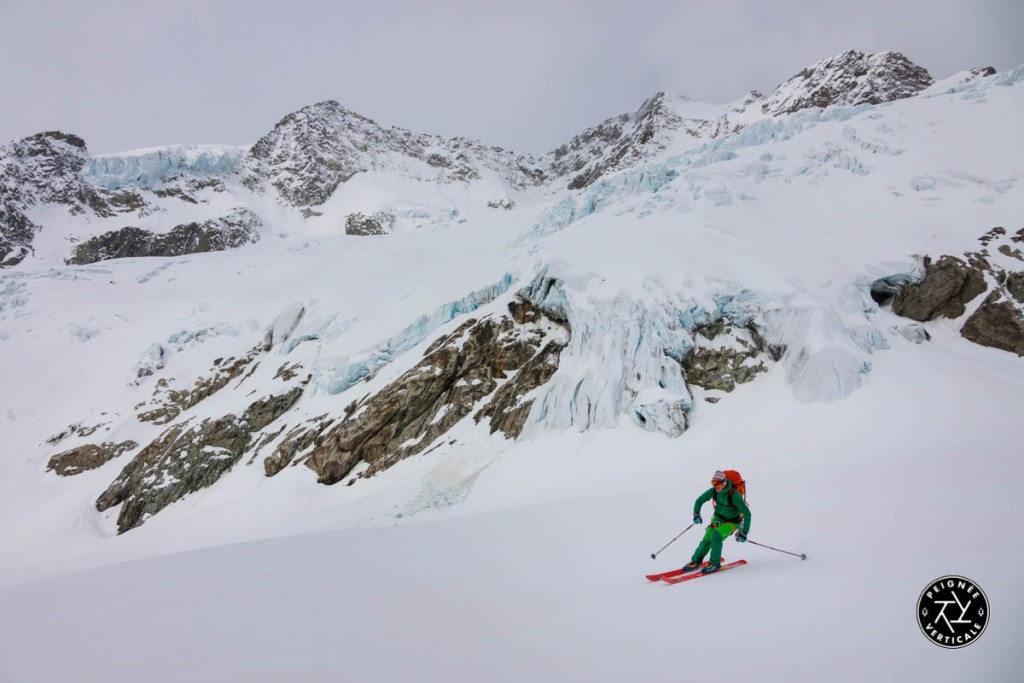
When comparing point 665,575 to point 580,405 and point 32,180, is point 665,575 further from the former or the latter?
point 32,180

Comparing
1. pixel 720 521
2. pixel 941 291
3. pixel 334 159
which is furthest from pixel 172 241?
pixel 941 291

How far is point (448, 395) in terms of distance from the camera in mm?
26297

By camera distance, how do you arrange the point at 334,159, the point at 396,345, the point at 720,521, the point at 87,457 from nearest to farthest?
the point at 720,521, the point at 396,345, the point at 87,457, the point at 334,159

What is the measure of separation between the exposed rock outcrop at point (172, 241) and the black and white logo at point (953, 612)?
115 meters

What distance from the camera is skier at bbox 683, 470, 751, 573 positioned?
6.90m

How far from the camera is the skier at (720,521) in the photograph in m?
6.90

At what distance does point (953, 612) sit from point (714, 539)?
10.2 ft

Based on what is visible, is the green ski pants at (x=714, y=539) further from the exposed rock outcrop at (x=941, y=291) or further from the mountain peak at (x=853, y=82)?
the mountain peak at (x=853, y=82)

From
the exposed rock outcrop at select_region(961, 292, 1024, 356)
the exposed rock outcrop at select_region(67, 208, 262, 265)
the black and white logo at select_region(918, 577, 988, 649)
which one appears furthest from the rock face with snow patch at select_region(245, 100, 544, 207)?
the black and white logo at select_region(918, 577, 988, 649)

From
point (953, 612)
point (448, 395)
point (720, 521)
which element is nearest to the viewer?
point (953, 612)

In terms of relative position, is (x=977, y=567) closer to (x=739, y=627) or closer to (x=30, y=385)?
(x=739, y=627)

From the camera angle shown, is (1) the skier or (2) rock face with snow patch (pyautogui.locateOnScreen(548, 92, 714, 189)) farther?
(2) rock face with snow patch (pyautogui.locateOnScreen(548, 92, 714, 189))

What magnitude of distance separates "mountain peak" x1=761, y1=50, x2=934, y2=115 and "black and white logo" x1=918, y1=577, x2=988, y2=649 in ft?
359

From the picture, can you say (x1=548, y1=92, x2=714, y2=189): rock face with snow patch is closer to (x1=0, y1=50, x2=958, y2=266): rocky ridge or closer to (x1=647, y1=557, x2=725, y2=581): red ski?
(x1=0, y1=50, x2=958, y2=266): rocky ridge
